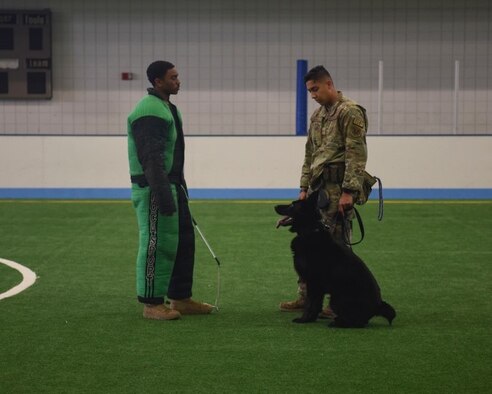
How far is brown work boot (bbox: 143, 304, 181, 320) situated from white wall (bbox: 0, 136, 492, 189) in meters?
8.98

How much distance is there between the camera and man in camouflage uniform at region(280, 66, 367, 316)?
255 inches

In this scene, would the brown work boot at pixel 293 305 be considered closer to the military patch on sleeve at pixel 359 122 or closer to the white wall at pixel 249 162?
the military patch on sleeve at pixel 359 122

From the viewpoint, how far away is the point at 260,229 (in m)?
12.0

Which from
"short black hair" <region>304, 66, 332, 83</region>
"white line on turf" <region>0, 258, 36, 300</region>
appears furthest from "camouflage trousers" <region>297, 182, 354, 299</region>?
"white line on turf" <region>0, 258, 36, 300</region>

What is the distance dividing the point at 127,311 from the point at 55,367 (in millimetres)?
1675

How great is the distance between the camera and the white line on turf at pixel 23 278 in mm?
7746

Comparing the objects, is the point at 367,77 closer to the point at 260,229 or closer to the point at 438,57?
the point at 438,57

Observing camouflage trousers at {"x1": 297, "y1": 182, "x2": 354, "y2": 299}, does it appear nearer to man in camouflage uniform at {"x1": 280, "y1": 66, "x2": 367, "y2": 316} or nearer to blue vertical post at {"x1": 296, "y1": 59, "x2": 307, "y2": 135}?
man in camouflage uniform at {"x1": 280, "y1": 66, "x2": 367, "y2": 316}

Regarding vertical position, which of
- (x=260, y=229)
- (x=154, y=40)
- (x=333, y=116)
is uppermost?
(x=154, y=40)

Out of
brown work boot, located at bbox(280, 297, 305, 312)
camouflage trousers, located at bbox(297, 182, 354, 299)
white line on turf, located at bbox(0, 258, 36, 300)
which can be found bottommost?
white line on turf, located at bbox(0, 258, 36, 300)

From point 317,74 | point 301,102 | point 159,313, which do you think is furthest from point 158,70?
point 301,102

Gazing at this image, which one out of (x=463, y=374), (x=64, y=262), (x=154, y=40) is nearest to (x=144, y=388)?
(x=463, y=374)

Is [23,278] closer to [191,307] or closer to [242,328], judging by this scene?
[191,307]

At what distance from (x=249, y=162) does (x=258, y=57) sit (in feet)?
11.8
